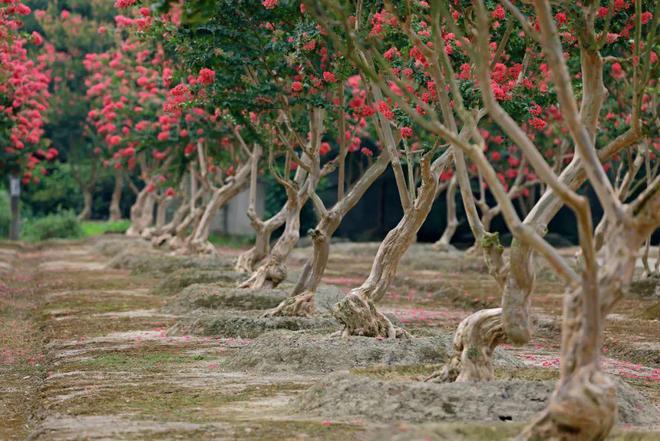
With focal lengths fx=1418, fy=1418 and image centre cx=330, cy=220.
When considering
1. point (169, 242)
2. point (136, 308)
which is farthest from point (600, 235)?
point (169, 242)

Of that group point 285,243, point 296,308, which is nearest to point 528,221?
point 296,308

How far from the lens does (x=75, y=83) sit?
55781mm

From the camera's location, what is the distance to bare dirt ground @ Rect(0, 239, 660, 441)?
10016 mm

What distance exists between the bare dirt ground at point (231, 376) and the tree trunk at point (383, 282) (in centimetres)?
43

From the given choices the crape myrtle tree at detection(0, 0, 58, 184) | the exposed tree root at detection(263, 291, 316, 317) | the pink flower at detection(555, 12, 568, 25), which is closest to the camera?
the pink flower at detection(555, 12, 568, 25)

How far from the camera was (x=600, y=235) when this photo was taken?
71.6 feet

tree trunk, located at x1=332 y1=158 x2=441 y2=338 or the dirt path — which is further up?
tree trunk, located at x1=332 y1=158 x2=441 y2=338

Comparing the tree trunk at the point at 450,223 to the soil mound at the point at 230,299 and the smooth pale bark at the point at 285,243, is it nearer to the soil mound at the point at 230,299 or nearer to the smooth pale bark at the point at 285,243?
the smooth pale bark at the point at 285,243

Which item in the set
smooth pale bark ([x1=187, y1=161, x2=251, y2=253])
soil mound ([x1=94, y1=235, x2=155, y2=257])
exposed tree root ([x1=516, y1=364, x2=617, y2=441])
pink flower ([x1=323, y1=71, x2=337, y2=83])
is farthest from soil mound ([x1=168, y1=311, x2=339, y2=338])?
soil mound ([x1=94, y1=235, x2=155, y2=257])

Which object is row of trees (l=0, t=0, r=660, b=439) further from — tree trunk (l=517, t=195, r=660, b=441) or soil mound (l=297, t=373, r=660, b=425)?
soil mound (l=297, t=373, r=660, b=425)

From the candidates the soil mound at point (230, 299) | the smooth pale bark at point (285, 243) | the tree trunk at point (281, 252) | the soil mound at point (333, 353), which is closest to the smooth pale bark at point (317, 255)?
the soil mound at point (230, 299)

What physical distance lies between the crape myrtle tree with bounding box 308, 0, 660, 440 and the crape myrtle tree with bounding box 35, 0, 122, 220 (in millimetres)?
39383

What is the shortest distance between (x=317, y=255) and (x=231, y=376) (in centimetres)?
488

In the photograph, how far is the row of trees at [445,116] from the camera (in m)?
8.70
